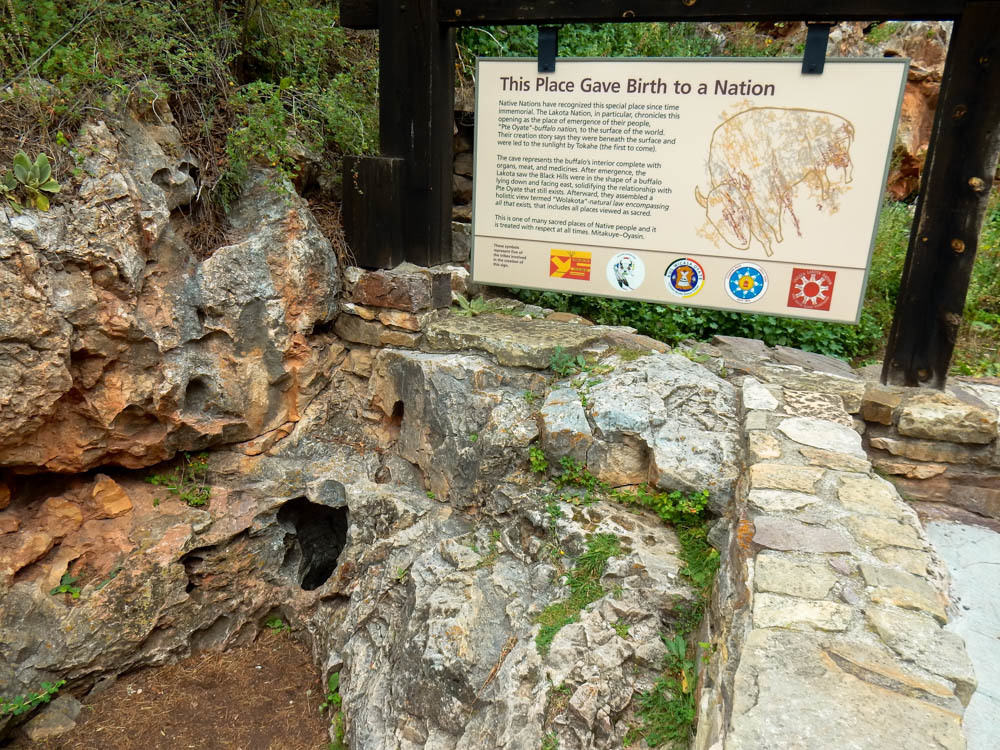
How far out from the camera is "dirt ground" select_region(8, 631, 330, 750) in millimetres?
3727

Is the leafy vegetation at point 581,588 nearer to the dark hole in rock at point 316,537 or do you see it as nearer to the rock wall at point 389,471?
the rock wall at point 389,471

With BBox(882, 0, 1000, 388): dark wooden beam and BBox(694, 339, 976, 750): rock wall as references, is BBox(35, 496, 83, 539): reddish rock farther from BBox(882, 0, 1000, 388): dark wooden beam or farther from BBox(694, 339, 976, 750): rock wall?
BBox(882, 0, 1000, 388): dark wooden beam

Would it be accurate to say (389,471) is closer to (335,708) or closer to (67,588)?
(335,708)

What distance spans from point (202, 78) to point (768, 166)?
3.53 meters

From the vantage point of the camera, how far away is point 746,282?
3.94m

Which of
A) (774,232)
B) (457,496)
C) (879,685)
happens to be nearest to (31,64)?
(457,496)

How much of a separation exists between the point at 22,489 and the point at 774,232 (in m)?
4.44

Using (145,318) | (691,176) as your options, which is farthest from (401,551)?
(691,176)

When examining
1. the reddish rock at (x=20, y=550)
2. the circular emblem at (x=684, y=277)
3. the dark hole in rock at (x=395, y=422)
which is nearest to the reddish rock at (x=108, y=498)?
the reddish rock at (x=20, y=550)

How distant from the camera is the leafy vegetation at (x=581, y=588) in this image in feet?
9.72

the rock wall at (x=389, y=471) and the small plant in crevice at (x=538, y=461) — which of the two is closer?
the rock wall at (x=389, y=471)

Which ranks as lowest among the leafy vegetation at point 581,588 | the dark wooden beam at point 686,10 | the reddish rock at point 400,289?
the leafy vegetation at point 581,588

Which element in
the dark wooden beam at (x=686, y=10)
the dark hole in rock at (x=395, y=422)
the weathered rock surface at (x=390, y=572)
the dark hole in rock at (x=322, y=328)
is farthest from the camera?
the dark hole in rock at (x=322, y=328)

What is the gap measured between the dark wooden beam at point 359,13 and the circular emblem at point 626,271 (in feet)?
6.98
